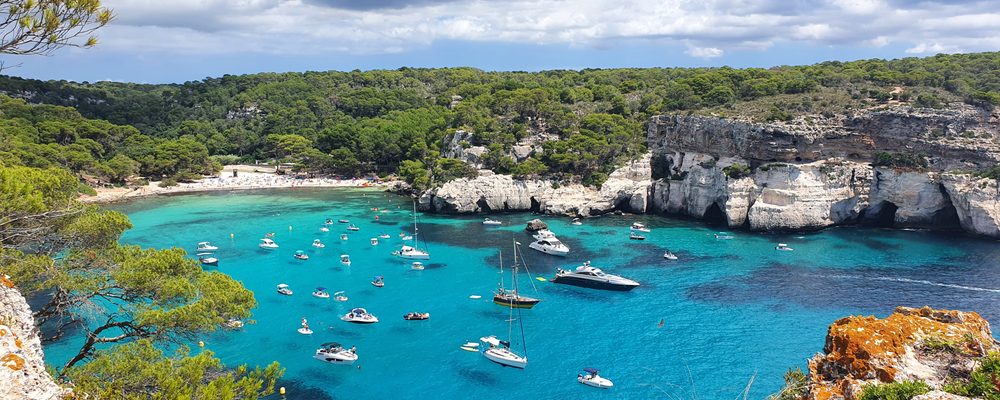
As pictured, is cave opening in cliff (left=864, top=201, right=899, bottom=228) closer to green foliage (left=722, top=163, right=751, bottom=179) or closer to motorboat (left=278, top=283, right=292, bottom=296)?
green foliage (left=722, top=163, right=751, bottom=179)

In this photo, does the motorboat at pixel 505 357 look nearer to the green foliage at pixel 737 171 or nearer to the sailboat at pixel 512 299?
the sailboat at pixel 512 299

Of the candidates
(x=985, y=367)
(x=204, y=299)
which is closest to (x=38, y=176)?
(x=204, y=299)

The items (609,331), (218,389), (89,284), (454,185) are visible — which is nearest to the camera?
(218,389)

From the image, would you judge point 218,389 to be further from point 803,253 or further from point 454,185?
point 454,185

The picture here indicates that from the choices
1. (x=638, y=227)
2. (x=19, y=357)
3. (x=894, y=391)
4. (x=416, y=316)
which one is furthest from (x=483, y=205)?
(x=894, y=391)

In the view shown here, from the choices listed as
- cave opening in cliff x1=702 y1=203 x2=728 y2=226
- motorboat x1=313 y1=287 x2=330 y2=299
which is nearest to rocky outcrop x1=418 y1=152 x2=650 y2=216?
cave opening in cliff x1=702 y1=203 x2=728 y2=226

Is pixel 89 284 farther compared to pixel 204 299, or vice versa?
pixel 204 299
